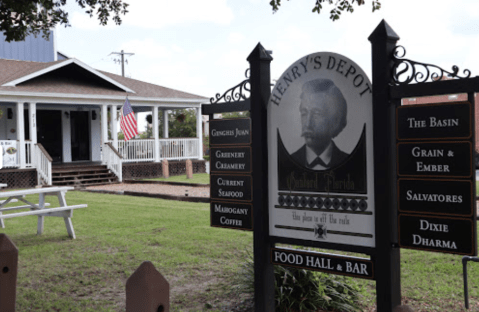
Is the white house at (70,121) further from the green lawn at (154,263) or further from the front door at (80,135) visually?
the green lawn at (154,263)

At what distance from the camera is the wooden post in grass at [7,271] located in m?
3.82

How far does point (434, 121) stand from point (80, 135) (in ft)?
76.5

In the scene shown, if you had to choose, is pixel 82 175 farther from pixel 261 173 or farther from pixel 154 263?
pixel 261 173

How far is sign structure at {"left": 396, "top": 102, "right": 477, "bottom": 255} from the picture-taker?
3.35 m

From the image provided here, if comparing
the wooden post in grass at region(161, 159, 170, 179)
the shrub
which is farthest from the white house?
the shrub

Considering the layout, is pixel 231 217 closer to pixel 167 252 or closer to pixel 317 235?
pixel 317 235

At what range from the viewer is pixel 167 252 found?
7.55 metres

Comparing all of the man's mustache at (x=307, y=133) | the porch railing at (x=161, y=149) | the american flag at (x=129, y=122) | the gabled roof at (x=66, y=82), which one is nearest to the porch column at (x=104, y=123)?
the gabled roof at (x=66, y=82)

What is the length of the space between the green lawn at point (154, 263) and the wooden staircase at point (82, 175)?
30.2 feet

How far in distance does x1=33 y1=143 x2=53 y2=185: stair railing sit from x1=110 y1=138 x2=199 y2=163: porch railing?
3871 millimetres

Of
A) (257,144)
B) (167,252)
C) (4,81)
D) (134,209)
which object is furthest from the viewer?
(4,81)

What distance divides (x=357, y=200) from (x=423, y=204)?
0.48 m

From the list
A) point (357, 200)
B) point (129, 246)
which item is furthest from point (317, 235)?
point (129, 246)

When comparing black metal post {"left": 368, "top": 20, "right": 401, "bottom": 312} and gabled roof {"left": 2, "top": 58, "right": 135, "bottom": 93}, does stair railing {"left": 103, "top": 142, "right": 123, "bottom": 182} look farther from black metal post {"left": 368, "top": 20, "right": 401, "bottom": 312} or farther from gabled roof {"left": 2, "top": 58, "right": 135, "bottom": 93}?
black metal post {"left": 368, "top": 20, "right": 401, "bottom": 312}
